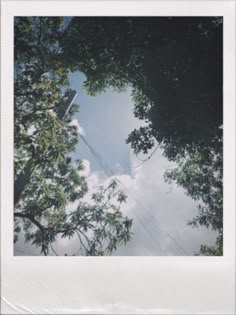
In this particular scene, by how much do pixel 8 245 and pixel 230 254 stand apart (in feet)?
2.35

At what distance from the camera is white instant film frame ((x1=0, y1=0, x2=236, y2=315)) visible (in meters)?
1.39

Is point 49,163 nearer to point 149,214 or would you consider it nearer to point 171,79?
point 149,214

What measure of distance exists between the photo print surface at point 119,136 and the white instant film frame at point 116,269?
25 millimetres

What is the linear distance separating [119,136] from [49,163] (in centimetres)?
25

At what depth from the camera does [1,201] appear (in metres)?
1.41

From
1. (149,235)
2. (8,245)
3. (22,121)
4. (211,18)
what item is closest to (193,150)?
(149,235)

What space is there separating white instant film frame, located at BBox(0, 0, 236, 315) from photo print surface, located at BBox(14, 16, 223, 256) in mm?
25

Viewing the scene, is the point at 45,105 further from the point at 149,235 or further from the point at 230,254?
the point at 230,254

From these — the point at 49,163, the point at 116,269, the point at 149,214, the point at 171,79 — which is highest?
the point at 171,79

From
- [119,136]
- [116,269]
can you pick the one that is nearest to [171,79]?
[119,136]

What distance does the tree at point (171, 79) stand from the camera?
→ 1421mm

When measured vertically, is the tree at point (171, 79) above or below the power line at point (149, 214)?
above

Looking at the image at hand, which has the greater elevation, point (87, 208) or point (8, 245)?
point (87, 208)

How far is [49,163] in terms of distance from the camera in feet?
4.70
